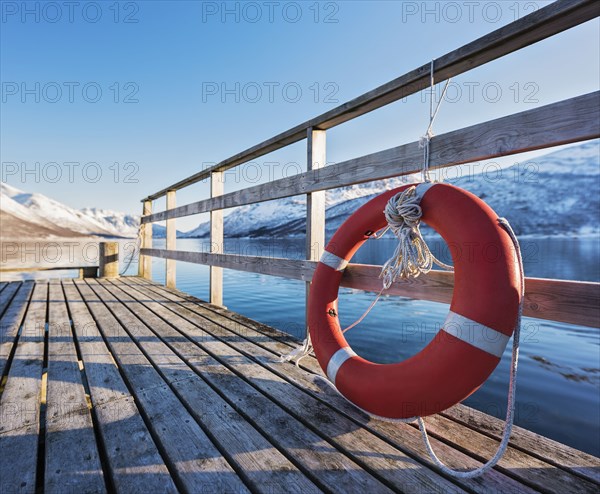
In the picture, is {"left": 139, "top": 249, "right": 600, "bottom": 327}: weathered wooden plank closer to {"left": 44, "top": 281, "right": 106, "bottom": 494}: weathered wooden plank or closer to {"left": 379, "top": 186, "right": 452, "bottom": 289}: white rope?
{"left": 379, "top": 186, "right": 452, "bottom": 289}: white rope

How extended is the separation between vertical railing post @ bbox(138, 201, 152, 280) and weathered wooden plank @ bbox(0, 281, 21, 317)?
1680 mm

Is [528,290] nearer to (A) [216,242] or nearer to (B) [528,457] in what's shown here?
(B) [528,457]

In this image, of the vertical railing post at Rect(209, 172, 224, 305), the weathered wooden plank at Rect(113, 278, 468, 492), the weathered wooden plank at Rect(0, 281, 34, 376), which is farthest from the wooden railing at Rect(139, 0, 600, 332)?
the weathered wooden plank at Rect(0, 281, 34, 376)

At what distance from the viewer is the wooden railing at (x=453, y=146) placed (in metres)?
0.97

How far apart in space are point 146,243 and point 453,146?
5461 millimetres

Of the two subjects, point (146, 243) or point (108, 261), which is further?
point (146, 243)

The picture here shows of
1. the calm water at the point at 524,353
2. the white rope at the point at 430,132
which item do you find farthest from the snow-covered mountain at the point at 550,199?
the white rope at the point at 430,132

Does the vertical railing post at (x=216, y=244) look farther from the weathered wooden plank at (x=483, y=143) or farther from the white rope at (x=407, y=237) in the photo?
the white rope at (x=407, y=237)

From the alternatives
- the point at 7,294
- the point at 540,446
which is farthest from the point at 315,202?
Answer: the point at 7,294

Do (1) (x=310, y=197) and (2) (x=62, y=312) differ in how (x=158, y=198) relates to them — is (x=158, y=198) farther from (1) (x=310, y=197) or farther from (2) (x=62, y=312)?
(1) (x=310, y=197)

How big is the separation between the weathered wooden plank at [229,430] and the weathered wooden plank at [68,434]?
0.33 m

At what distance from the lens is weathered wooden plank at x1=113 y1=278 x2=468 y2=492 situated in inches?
33.6

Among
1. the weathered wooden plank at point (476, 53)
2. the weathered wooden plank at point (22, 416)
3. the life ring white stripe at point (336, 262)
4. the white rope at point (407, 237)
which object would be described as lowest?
the weathered wooden plank at point (22, 416)

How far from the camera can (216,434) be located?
1.02m
